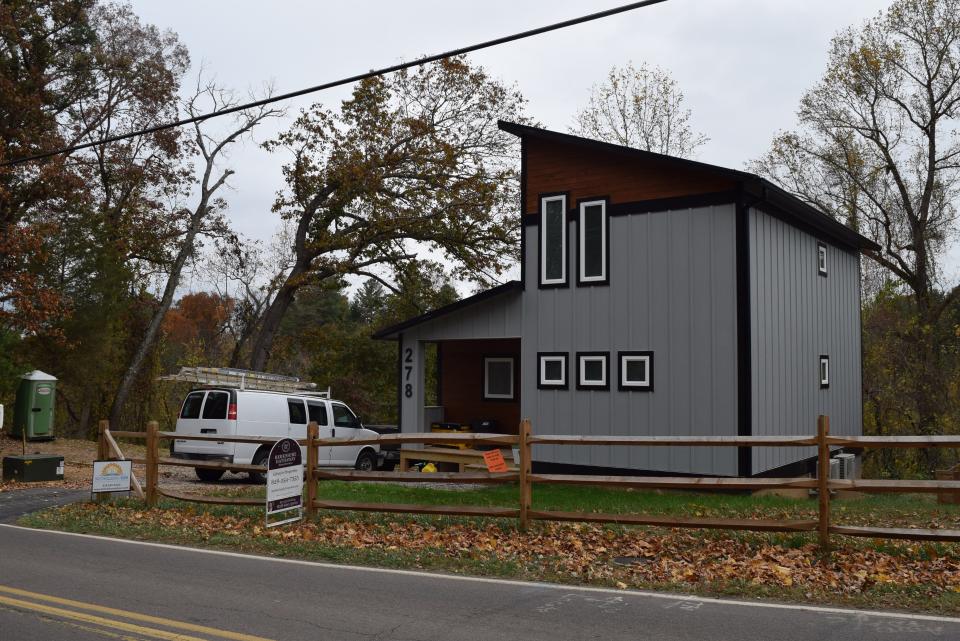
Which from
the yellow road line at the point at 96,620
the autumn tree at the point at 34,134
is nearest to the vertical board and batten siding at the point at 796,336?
the yellow road line at the point at 96,620

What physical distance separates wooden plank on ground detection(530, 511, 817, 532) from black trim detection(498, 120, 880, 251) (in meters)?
7.68

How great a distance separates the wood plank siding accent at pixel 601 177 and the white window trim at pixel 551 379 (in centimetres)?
319

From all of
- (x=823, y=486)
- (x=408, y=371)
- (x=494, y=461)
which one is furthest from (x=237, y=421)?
(x=823, y=486)

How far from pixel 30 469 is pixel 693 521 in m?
13.7

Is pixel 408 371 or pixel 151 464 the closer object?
pixel 151 464

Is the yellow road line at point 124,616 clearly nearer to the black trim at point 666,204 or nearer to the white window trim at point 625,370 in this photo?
the white window trim at point 625,370

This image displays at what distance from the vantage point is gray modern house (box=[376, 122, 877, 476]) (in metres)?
15.6

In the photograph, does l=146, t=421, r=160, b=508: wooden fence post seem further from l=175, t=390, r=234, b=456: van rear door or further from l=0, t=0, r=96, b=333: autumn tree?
l=0, t=0, r=96, b=333: autumn tree

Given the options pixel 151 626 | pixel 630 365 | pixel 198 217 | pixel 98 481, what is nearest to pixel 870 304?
pixel 630 365

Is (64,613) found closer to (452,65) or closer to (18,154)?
(18,154)

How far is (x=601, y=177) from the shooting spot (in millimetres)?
17219

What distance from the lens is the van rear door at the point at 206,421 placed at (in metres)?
17.5

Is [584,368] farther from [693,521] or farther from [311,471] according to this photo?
[693,521]

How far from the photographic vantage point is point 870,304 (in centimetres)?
3466
